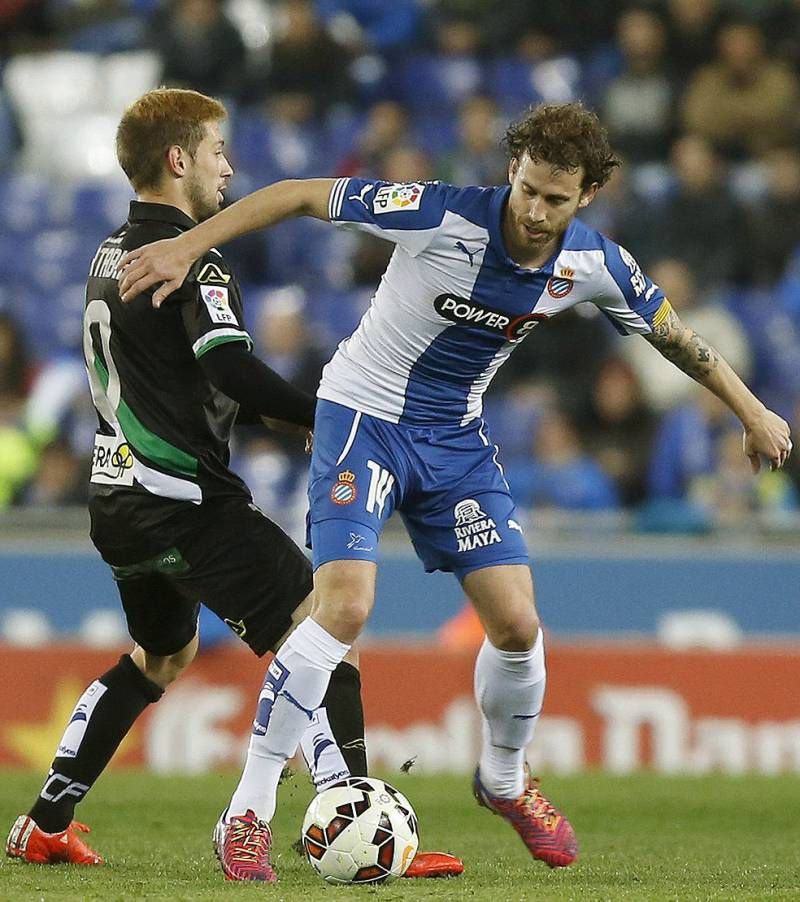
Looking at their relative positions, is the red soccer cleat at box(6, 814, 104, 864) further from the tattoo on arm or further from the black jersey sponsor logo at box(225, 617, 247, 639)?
the tattoo on arm

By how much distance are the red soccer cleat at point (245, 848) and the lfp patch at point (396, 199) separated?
172cm

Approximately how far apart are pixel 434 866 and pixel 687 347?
66.3 inches

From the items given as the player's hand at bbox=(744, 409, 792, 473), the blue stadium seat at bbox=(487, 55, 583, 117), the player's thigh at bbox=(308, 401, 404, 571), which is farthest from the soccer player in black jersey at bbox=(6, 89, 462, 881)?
the blue stadium seat at bbox=(487, 55, 583, 117)

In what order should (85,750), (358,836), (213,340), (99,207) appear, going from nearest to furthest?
(358,836) < (213,340) < (85,750) < (99,207)

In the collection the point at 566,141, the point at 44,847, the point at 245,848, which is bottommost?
the point at 44,847

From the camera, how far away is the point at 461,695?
9320 millimetres

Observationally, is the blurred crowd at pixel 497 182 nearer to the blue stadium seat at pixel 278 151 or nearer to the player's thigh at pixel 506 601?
the blue stadium seat at pixel 278 151

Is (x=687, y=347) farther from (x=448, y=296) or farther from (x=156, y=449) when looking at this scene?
(x=156, y=449)

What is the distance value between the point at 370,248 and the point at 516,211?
7.12 m

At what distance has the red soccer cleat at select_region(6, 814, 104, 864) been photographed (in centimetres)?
530

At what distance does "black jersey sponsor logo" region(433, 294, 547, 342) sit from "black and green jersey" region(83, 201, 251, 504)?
59 cm

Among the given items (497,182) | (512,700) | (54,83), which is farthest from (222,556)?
(54,83)

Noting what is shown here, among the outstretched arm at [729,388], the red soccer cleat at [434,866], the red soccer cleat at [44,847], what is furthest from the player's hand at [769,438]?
the red soccer cleat at [44,847]

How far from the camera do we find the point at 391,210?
501cm
